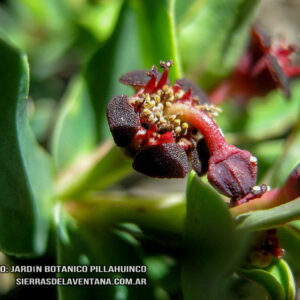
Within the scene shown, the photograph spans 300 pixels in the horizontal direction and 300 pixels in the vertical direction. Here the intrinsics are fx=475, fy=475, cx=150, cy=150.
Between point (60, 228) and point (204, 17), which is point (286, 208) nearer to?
point (60, 228)

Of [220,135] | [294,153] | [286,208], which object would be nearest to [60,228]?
[220,135]

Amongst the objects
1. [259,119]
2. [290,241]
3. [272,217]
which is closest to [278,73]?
[290,241]

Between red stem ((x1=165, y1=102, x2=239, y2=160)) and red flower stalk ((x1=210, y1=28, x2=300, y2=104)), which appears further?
red flower stalk ((x1=210, y1=28, x2=300, y2=104))

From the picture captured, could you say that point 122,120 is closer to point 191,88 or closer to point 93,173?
point 191,88

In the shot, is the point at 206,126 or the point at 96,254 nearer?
the point at 206,126

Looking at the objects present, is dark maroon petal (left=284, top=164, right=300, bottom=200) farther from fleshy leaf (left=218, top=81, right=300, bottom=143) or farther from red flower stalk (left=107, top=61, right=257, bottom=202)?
fleshy leaf (left=218, top=81, right=300, bottom=143)

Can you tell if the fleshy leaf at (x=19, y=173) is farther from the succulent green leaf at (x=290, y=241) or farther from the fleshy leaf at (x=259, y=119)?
the fleshy leaf at (x=259, y=119)

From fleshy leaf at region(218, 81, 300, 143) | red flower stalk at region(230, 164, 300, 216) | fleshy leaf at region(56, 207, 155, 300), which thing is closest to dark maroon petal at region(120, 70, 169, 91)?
red flower stalk at region(230, 164, 300, 216)
